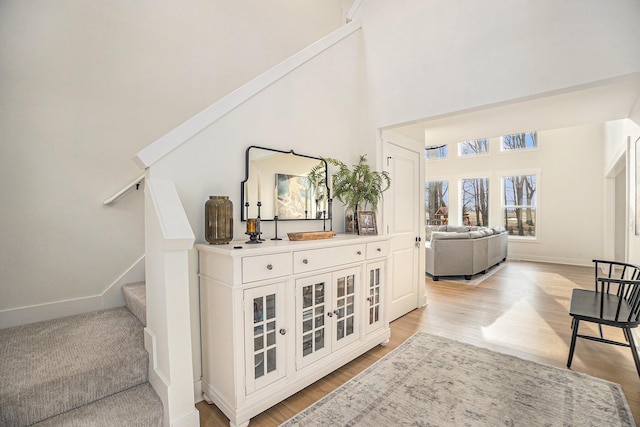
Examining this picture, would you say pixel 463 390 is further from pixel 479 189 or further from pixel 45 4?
pixel 479 189

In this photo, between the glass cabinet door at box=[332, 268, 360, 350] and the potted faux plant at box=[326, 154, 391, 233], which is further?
the potted faux plant at box=[326, 154, 391, 233]

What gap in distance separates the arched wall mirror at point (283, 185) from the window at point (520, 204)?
283 inches

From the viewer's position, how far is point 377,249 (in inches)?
109

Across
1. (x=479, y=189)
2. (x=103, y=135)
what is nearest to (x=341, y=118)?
(x=103, y=135)

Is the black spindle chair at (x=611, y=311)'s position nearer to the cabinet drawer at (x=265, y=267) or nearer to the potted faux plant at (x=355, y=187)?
the potted faux plant at (x=355, y=187)

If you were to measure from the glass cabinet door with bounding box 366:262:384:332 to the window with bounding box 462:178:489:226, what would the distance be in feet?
22.8

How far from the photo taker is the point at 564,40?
219 cm

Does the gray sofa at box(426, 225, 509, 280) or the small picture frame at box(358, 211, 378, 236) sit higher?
the small picture frame at box(358, 211, 378, 236)

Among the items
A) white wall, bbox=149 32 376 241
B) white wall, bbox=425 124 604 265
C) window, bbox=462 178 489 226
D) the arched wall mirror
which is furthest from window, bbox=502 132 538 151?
the arched wall mirror

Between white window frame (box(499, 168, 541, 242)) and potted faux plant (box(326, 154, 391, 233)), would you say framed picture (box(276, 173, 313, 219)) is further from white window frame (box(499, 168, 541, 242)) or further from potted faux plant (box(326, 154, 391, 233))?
white window frame (box(499, 168, 541, 242))

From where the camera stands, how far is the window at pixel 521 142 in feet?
24.8

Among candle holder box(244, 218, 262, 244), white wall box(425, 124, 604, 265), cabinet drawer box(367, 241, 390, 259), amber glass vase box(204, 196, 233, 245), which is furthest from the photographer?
white wall box(425, 124, 604, 265)

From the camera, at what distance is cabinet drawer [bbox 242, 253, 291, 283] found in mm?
1748

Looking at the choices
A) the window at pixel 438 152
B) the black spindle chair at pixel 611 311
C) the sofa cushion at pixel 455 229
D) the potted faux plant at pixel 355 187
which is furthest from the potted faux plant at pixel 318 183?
the window at pixel 438 152
